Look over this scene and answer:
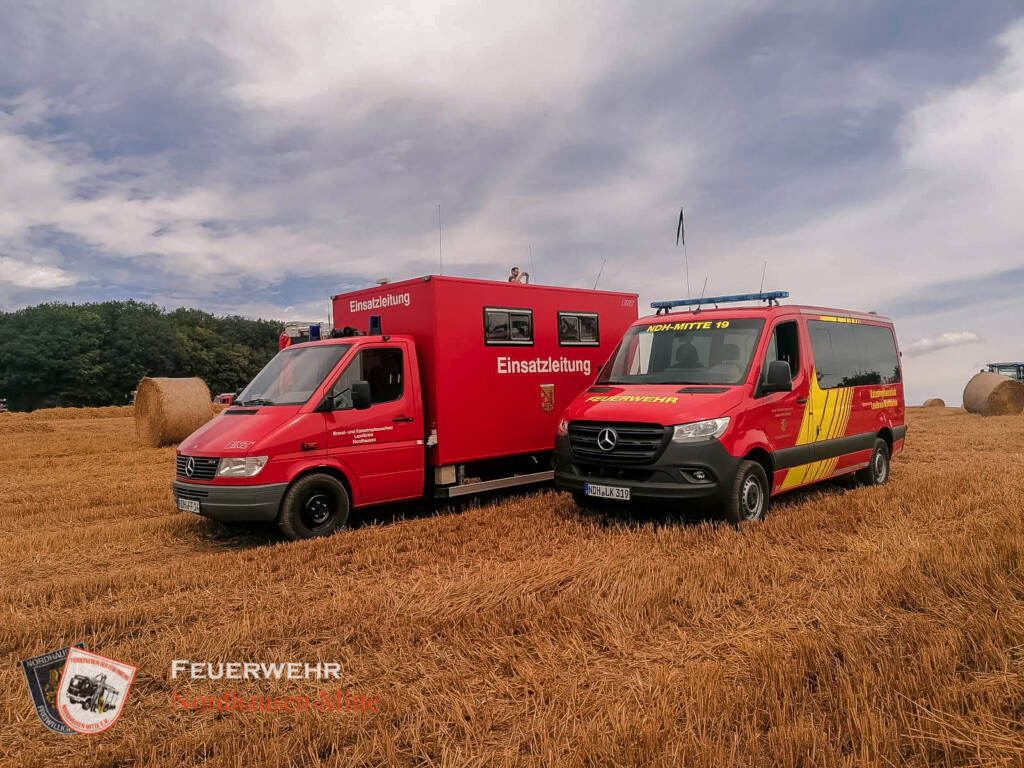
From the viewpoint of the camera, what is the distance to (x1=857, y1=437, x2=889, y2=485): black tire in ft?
33.1

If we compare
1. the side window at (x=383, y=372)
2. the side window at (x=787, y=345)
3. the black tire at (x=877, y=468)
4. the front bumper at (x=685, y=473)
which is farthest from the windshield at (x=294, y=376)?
the black tire at (x=877, y=468)

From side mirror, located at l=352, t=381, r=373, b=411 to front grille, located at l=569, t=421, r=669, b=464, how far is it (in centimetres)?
218

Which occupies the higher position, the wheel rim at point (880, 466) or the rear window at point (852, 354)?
the rear window at point (852, 354)

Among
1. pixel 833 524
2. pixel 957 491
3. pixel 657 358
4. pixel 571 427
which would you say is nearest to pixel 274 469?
pixel 571 427

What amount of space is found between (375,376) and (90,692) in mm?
5123

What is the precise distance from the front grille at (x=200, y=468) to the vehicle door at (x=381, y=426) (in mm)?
1135

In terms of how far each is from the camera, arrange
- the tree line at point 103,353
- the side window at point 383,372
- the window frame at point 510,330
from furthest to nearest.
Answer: the tree line at point 103,353 < the window frame at point 510,330 < the side window at point 383,372

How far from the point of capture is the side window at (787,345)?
802cm

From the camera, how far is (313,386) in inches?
318

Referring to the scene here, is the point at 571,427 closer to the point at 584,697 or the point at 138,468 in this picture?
the point at 584,697

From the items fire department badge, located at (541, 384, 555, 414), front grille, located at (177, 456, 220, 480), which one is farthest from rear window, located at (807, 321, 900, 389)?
front grille, located at (177, 456, 220, 480)

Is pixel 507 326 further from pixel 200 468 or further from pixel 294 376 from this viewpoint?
pixel 200 468

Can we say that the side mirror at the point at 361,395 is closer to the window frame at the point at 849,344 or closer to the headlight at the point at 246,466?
the headlight at the point at 246,466

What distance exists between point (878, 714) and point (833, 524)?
13.7 feet
